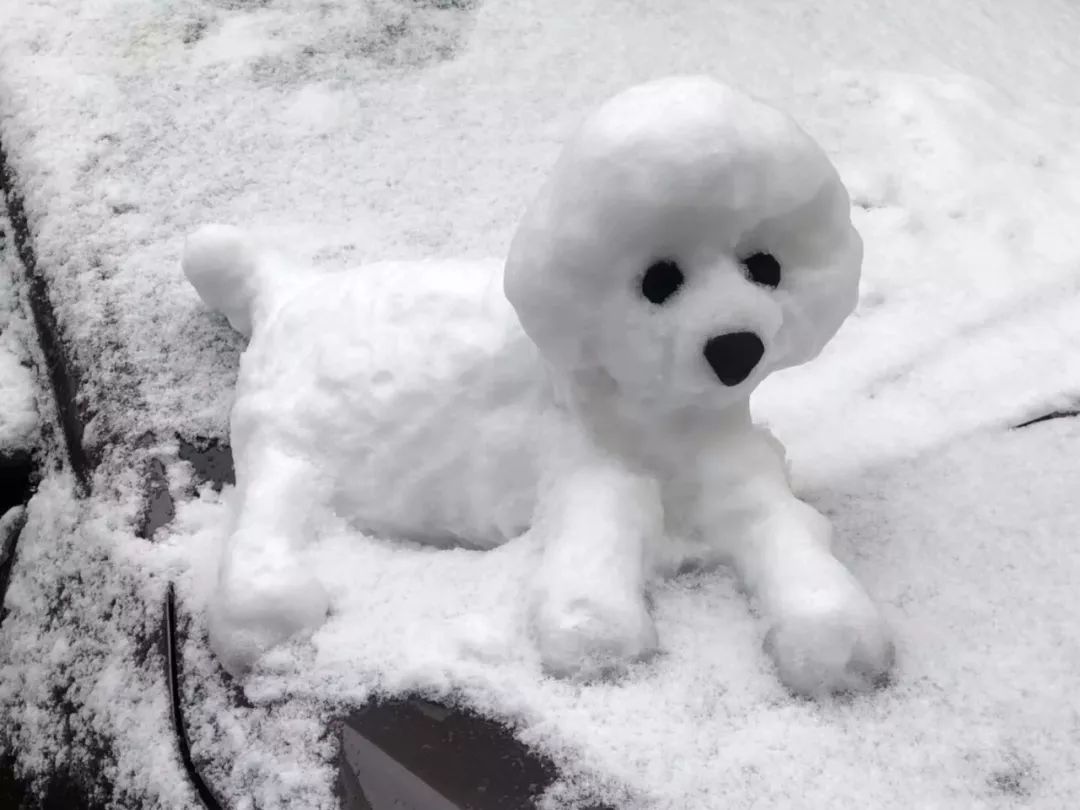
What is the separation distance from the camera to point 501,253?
1706 mm

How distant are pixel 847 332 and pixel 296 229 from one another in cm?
91

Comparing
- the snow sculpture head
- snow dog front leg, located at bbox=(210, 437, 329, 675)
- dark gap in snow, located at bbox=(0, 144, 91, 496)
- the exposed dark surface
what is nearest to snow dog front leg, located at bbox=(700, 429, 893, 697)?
the snow sculpture head

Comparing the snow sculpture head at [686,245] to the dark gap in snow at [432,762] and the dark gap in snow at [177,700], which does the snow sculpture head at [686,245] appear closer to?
the dark gap in snow at [432,762]

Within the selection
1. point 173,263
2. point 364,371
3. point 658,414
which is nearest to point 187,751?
point 364,371

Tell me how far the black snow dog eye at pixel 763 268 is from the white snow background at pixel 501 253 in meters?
0.33

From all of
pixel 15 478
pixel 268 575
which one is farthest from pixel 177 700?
pixel 15 478

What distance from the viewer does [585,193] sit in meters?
0.87

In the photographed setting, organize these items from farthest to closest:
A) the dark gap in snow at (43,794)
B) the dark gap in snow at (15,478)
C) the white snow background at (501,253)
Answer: the dark gap in snow at (15,478), the dark gap in snow at (43,794), the white snow background at (501,253)

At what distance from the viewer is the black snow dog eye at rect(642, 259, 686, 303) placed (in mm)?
896

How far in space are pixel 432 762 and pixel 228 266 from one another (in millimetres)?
771

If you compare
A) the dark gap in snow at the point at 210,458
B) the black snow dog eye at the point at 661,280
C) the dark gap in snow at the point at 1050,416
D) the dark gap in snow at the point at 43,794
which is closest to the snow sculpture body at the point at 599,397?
the black snow dog eye at the point at 661,280

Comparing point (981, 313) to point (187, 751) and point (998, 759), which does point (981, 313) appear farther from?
point (187, 751)

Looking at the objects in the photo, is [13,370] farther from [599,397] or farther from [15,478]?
[599,397]

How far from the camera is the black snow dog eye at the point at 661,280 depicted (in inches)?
35.3
